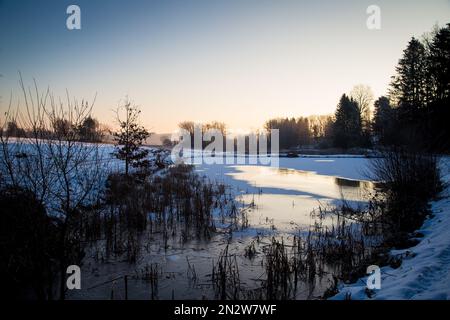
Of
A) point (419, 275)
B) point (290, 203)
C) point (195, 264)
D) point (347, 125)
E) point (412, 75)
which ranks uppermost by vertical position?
point (412, 75)

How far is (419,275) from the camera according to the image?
3.75 meters

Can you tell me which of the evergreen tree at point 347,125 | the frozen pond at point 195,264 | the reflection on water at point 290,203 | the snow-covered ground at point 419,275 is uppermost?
the evergreen tree at point 347,125

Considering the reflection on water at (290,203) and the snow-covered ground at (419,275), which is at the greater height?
the snow-covered ground at (419,275)

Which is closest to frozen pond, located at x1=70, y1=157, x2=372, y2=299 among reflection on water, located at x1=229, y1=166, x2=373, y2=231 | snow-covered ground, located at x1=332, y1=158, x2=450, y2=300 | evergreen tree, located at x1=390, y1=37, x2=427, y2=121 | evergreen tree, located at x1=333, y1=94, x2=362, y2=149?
reflection on water, located at x1=229, y1=166, x2=373, y2=231

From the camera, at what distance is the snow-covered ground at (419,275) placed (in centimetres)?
334

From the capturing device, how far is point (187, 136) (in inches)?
3322

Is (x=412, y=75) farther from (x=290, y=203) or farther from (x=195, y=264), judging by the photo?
(x=195, y=264)

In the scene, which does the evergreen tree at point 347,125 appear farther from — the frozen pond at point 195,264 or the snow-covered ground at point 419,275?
the snow-covered ground at point 419,275

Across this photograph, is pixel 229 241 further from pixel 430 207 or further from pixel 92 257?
pixel 430 207

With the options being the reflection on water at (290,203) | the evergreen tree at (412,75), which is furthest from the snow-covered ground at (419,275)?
the evergreen tree at (412,75)

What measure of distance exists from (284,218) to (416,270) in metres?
5.06

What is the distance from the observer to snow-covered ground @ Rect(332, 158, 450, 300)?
11.0ft

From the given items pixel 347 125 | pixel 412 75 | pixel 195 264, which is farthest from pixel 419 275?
pixel 347 125
